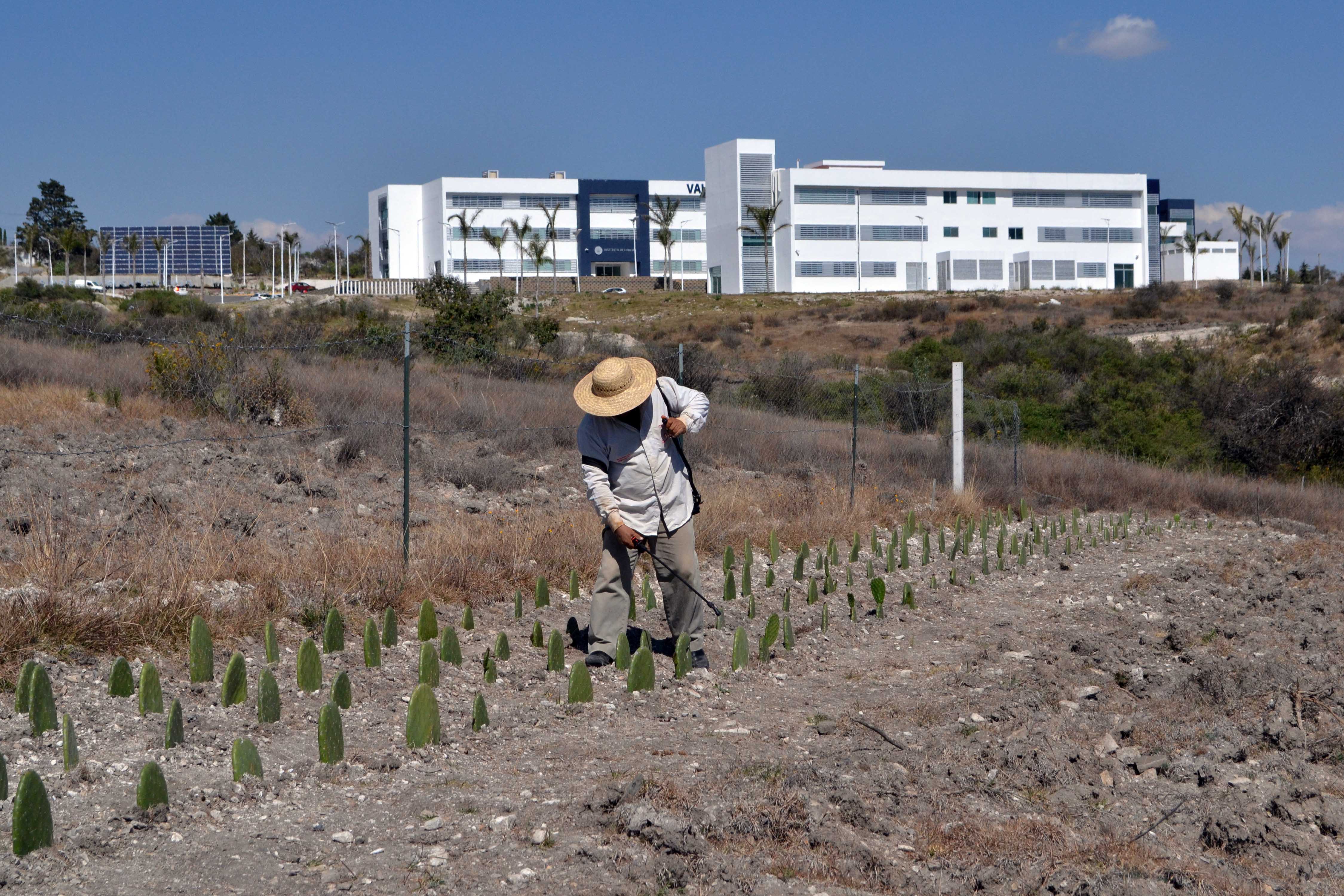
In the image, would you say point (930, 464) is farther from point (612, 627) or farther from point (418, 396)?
point (612, 627)

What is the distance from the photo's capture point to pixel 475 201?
3300 inches

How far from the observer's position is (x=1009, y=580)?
9977mm

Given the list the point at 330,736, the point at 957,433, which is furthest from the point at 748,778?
the point at 957,433

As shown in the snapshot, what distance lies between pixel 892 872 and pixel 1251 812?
1.40 m

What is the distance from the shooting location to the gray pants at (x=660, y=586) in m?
6.02

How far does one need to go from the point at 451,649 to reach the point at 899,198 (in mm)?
70901

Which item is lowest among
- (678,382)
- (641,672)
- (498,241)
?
(641,672)

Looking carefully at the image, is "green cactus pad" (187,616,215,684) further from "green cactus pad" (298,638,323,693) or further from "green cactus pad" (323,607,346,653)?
"green cactus pad" (323,607,346,653)

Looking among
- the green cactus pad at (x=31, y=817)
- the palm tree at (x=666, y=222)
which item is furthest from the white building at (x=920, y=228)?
the green cactus pad at (x=31, y=817)

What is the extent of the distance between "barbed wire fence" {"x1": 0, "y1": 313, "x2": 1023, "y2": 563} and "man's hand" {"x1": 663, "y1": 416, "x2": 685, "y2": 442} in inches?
93.6

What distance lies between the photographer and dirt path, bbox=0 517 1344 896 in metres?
3.57

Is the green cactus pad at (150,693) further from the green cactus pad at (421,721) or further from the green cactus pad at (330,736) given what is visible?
the green cactus pad at (421,721)

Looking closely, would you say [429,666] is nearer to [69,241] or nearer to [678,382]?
[678,382]

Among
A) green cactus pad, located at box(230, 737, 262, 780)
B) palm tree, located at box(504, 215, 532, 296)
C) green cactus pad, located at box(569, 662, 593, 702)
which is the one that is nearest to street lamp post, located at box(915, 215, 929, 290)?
palm tree, located at box(504, 215, 532, 296)
